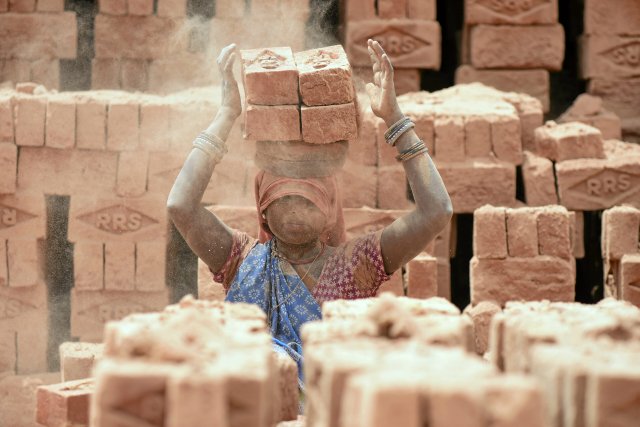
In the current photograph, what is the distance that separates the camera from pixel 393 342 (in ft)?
9.80

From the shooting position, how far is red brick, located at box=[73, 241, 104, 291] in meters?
7.17

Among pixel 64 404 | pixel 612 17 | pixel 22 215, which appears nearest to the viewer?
pixel 64 404

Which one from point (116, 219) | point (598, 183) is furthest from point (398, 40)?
point (116, 219)

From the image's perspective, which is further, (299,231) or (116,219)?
(116,219)

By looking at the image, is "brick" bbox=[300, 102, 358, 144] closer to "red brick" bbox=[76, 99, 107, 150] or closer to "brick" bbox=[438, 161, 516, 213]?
"brick" bbox=[438, 161, 516, 213]

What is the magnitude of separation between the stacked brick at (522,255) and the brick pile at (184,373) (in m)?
3.50

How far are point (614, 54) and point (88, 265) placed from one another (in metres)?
4.32

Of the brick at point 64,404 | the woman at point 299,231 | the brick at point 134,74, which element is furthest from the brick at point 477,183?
the brick at point 64,404

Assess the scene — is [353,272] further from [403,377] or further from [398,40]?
[398,40]

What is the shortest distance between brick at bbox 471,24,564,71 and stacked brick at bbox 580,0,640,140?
1.02 feet

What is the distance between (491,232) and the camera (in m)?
6.49

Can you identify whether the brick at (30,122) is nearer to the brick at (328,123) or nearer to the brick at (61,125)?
the brick at (61,125)

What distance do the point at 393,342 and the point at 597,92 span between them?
583 centimetres

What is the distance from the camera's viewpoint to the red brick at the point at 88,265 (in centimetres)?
717
